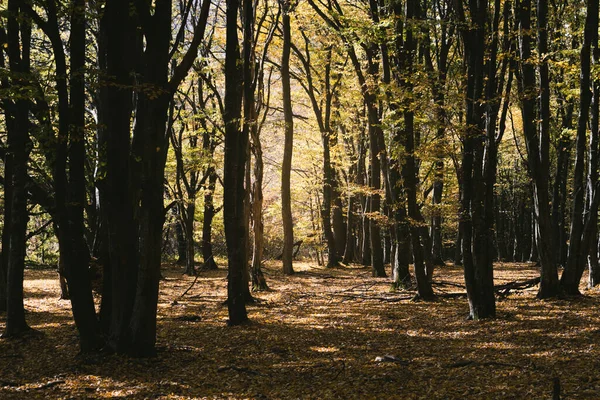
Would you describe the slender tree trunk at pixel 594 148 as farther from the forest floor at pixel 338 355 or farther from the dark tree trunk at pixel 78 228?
the dark tree trunk at pixel 78 228

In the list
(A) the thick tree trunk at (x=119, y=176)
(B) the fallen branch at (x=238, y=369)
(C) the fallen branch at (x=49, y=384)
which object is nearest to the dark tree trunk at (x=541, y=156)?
(B) the fallen branch at (x=238, y=369)

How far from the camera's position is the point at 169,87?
25.6 ft

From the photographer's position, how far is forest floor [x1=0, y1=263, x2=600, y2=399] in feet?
21.2

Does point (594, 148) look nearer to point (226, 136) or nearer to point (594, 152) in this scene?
point (594, 152)

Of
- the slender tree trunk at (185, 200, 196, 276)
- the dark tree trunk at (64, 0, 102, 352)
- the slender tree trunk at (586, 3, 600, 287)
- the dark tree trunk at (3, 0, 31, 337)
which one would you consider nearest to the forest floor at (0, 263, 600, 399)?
the dark tree trunk at (64, 0, 102, 352)

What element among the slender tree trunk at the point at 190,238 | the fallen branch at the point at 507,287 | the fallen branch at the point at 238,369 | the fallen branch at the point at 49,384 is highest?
the slender tree trunk at the point at 190,238

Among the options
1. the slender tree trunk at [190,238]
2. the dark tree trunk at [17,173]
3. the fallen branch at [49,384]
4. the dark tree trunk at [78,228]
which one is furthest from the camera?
the slender tree trunk at [190,238]

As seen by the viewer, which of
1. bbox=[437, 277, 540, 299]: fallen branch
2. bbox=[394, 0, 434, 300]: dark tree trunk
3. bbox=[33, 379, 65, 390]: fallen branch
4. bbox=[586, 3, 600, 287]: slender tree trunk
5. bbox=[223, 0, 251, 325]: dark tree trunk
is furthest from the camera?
bbox=[437, 277, 540, 299]: fallen branch

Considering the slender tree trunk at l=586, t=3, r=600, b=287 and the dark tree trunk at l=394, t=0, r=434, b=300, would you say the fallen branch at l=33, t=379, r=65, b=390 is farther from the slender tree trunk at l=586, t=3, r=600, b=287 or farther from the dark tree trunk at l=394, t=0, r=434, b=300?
the slender tree trunk at l=586, t=3, r=600, b=287

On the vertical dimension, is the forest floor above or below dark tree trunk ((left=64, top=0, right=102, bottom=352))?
below

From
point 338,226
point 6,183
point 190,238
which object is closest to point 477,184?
point 6,183

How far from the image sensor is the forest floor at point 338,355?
6.45 meters

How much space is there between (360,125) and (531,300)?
14487mm

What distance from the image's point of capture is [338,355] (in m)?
8.34
